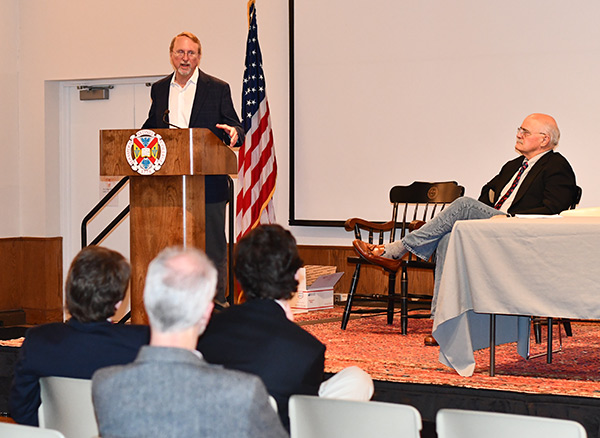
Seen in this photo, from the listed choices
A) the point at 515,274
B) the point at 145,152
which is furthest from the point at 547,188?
the point at 145,152

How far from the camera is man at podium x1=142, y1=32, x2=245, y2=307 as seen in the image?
4547 mm

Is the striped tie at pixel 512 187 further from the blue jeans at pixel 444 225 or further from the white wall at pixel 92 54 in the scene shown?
the white wall at pixel 92 54

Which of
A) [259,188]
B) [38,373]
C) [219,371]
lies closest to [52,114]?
[259,188]

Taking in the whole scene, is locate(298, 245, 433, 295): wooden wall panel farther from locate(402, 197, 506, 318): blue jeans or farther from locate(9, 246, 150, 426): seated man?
locate(9, 246, 150, 426): seated man

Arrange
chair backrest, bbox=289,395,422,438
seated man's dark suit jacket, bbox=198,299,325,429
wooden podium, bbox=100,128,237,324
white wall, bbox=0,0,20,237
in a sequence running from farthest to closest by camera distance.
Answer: white wall, bbox=0,0,20,237
wooden podium, bbox=100,128,237,324
seated man's dark suit jacket, bbox=198,299,325,429
chair backrest, bbox=289,395,422,438

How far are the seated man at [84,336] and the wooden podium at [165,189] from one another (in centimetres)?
171

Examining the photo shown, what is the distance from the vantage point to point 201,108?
183 inches

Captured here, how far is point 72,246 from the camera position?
7785mm

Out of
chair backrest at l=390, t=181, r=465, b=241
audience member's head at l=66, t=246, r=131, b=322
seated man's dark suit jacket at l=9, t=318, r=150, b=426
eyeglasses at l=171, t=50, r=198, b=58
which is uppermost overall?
eyeglasses at l=171, t=50, r=198, b=58

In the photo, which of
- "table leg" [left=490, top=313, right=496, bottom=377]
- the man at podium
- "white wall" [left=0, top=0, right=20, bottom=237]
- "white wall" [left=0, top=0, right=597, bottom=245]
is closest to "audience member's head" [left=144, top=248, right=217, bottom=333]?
"table leg" [left=490, top=313, right=496, bottom=377]

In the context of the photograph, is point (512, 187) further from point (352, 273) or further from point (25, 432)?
point (25, 432)

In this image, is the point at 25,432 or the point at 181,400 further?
the point at 25,432

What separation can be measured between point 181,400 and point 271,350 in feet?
1.87

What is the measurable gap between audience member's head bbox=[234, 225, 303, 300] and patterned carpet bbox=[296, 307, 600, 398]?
136 cm
